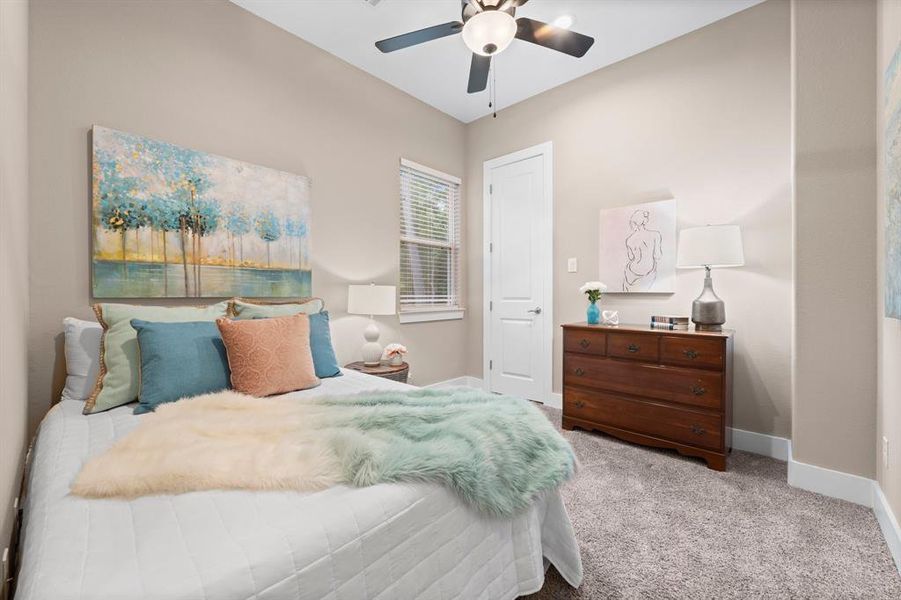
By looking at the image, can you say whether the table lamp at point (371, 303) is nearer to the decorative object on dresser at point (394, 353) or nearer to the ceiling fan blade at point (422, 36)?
the decorative object on dresser at point (394, 353)

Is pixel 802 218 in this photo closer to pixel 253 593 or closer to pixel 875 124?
pixel 875 124

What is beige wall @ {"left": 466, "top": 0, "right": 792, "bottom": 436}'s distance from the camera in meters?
2.52

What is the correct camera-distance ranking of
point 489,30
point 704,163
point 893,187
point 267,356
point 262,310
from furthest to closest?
1. point 704,163
2. point 262,310
3. point 267,356
4. point 489,30
5. point 893,187

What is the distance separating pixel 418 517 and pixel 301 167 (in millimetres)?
2652

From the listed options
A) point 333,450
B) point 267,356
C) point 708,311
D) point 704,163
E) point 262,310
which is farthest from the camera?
point 704,163

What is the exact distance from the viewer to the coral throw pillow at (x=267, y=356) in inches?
71.9

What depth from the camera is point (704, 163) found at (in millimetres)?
2791

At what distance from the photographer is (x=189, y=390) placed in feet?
5.62

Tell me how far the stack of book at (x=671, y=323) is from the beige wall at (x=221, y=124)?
2.03m

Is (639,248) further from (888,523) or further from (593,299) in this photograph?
(888,523)

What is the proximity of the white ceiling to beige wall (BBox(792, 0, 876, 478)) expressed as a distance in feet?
2.87

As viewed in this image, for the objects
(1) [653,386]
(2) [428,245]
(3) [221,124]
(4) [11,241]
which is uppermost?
(3) [221,124]

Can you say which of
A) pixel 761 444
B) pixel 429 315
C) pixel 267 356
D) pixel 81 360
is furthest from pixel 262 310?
pixel 761 444

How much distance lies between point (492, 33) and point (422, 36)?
0.45 m
